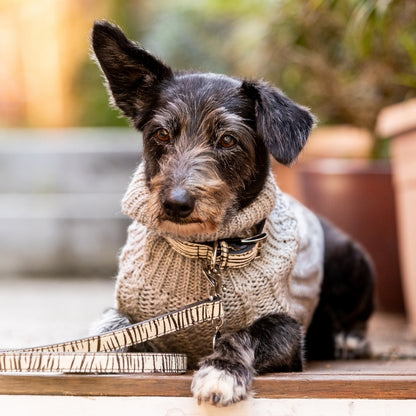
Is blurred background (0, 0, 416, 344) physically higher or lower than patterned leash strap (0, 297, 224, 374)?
higher

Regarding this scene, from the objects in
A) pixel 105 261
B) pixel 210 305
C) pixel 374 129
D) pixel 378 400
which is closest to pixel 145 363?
pixel 210 305

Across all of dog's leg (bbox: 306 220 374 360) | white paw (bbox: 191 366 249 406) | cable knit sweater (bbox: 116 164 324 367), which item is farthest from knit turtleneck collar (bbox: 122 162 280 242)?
dog's leg (bbox: 306 220 374 360)

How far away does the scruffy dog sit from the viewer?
228 centimetres

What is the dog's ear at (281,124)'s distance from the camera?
2.29 metres

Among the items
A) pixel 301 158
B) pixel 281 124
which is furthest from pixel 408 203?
pixel 281 124

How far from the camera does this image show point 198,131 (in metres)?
2.39

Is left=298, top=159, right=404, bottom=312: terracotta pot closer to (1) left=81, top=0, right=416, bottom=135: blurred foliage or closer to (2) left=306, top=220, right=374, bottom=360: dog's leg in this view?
(1) left=81, top=0, right=416, bottom=135: blurred foliage

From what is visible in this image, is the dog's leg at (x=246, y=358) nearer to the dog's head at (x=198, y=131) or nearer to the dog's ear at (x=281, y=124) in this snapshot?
the dog's head at (x=198, y=131)

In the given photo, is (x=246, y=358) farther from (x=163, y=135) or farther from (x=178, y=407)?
(x=163, y=135)

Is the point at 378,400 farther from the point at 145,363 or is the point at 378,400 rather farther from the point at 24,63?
the point at 24,63

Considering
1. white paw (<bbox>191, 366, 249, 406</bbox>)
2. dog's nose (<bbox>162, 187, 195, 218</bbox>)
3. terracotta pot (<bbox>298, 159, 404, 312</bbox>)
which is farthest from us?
terracotta pot (<bbox>298, 159, 404, 312</bbox>)

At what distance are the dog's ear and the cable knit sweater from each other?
0.24m

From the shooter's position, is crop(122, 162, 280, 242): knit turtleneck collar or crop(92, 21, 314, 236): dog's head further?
crop(122, 162, 280, 242): knit turtleneck collar

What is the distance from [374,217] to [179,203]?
109 inches
